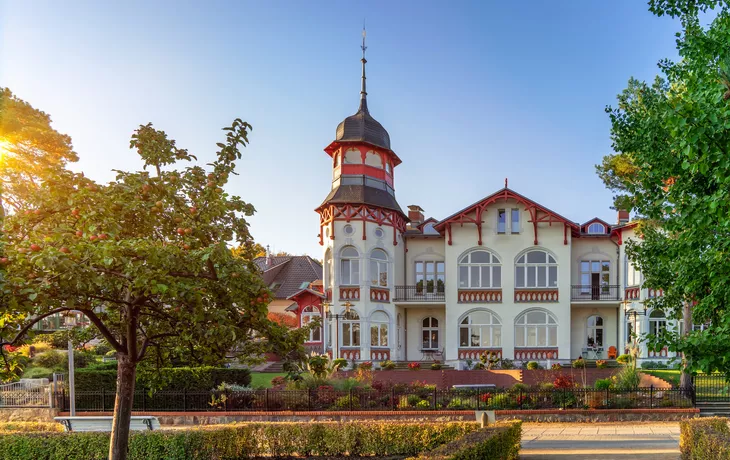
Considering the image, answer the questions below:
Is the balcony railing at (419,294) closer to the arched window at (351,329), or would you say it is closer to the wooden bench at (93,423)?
the arched window at (351,329)

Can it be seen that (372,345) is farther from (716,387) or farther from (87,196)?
(87,196)

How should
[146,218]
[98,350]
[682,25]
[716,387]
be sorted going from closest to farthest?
[146,218]
[682,25]
[716,387]
[98,350]

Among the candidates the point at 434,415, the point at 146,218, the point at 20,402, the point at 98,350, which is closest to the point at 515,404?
the point at 434,415

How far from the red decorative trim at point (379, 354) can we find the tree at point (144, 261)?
21.3m

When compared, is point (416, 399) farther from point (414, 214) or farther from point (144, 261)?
point (414, 214)

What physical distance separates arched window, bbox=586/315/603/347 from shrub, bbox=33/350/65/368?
2665 centimetres

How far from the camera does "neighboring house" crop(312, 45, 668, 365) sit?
2927 cm

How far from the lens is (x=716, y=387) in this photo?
19.3 m

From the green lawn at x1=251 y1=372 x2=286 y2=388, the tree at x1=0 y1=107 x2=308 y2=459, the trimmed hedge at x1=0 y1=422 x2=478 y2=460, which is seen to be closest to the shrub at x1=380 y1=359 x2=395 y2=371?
the green lawn at x1=251 y1=372 x2=286 y2=388

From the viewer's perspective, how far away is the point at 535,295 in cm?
3022

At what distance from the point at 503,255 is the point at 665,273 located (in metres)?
18.4

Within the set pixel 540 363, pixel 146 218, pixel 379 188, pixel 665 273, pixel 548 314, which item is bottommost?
pixel 540 363

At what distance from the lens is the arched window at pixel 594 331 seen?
103 ft

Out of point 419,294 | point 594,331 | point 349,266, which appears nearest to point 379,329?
point 419,294
